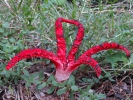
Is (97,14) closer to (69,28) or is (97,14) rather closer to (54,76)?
(69,28)

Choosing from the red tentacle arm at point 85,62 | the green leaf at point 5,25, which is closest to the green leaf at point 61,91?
the red tentacle arm at point 85,62

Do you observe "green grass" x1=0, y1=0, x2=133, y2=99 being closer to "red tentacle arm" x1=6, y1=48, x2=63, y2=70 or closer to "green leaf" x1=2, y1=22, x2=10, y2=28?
"green leaf" x1=2, y1=22, x2=10, y2=28

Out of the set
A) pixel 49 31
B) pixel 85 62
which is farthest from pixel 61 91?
pixel 49 31

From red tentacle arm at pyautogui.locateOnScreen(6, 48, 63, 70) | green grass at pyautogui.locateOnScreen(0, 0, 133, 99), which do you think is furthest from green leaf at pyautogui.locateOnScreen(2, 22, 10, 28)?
red tentacle arm at pyautogui.locateOnScreen(6, 48, 63, 70)

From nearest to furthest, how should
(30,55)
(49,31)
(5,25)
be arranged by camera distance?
1. (30,55)
2. (5,25)
3. (49,31)

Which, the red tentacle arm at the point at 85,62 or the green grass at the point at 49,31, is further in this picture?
the green grass at the point at 49,31

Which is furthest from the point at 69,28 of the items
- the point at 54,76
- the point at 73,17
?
the point at 54,76

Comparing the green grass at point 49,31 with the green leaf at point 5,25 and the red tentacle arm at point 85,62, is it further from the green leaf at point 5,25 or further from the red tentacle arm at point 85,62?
the red tentacle arm at point 85,62

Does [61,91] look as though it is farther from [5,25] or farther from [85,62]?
[5,25]
